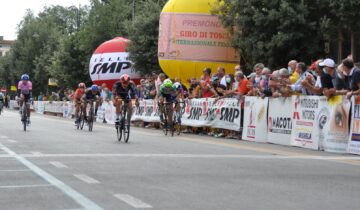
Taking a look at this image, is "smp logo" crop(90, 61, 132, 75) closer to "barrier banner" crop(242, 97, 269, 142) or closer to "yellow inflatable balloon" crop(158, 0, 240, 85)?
"yellow inflatable balloon" crop(158, 0, 240, 85)

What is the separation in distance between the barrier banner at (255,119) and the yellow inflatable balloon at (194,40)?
11.3 meters

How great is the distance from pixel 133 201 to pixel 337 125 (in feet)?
28.4

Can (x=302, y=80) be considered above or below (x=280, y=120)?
above

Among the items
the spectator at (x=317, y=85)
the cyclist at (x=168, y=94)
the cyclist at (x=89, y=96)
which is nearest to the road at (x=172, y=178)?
the spectator at (x=317, y=85)

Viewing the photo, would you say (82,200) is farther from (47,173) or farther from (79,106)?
(79,106)

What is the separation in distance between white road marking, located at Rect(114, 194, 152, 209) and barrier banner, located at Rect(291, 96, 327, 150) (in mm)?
8705

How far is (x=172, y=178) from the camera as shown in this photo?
9625 millimetres

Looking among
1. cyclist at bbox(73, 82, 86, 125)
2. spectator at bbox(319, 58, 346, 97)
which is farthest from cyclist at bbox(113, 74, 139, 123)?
cyclist at bbox(73, 82, 86, 125)

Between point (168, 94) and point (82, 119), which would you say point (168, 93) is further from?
point (82, 119)

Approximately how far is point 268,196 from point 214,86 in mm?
14424

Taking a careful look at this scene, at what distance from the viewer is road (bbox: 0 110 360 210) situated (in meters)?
7.56

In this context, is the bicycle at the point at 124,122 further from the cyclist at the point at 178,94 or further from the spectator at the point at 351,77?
the spectator at the point at 351,77

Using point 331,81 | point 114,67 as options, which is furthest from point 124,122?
point 114,67

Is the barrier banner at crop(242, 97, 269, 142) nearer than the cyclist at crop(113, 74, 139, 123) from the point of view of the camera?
No
